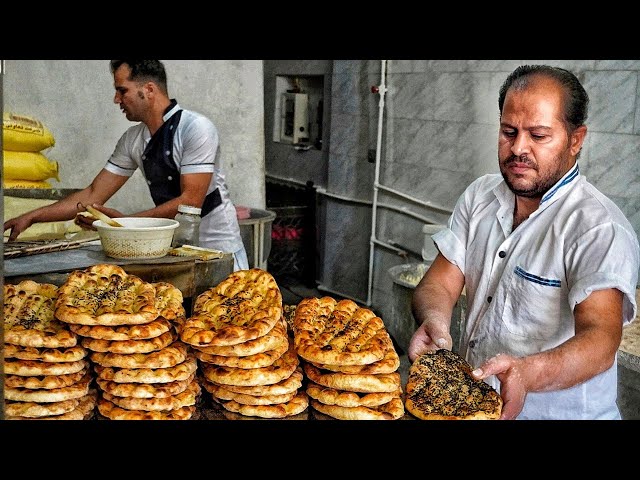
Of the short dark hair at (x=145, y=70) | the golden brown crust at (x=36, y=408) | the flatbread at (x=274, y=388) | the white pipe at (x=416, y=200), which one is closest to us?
the golden brown crust at (x=36, y=408)

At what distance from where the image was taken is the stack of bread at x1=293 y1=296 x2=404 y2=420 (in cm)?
163

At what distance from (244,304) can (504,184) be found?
3.77ft

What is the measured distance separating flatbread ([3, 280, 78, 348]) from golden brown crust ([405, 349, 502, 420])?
857mm

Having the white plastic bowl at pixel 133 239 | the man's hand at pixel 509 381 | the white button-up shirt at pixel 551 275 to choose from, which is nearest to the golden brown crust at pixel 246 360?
the man's hand at pixel 509 381

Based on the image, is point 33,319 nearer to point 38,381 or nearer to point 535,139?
point 38,381

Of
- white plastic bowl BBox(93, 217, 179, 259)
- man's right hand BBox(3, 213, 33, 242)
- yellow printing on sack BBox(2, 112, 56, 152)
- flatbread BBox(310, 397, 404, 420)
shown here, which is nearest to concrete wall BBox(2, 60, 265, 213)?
yellow printing on sack BBox(2, 112, 56, 152)

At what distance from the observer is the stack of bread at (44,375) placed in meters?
1.55

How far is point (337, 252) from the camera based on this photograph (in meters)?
7.26

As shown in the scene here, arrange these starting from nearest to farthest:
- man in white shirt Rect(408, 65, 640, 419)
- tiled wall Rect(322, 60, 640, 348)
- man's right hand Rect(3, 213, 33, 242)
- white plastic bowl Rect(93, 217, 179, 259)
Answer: man in white shirt Rect(408, 65, 640, 419)
white plastic bowl Rect(93, 217, 179, 259)
man's right hand Rect(3, 213, 33, 242)
tiled wall Rect(322, 60, 640, 348)

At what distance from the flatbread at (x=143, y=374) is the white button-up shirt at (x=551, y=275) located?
1154 millimetres

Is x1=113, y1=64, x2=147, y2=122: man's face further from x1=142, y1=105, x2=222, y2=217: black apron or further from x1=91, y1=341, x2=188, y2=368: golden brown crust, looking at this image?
x1=91, y1=341, x2=188, y2=368: golden brown crust

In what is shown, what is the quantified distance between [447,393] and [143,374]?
2.50 feet

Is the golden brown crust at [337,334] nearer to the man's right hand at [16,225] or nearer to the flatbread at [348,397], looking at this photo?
the flatbread at [348,397]
